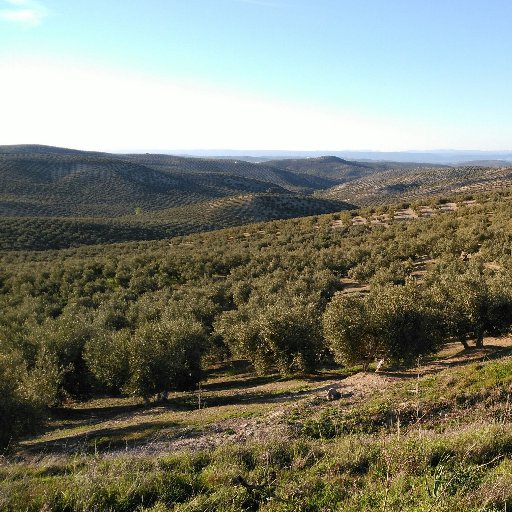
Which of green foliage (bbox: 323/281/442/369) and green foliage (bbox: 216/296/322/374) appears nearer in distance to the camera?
green foliage (bbox: 323/281/442/369)

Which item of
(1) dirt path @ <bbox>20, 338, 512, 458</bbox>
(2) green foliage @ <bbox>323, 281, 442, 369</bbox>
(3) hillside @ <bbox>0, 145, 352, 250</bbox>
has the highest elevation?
(3) hillside @ <bbox>0, 145, 352, 250</bbox>

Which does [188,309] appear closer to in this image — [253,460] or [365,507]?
[253,460]

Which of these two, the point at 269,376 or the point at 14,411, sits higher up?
the point at 14,411

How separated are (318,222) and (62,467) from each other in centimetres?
5912

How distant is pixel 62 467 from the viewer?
10.4 metres

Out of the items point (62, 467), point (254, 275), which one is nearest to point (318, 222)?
point (254, 275)

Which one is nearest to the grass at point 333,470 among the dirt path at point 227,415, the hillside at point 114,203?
the dirt path at point 227,415

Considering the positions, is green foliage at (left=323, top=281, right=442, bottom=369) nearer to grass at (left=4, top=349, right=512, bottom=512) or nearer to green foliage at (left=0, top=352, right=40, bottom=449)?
grass at (left=4, top=349, right=512, bottom=512)

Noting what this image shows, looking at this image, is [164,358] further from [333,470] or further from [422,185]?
[422,185]

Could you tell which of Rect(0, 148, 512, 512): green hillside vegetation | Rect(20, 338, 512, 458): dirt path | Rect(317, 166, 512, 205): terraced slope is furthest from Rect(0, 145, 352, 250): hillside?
Rect(20, 338, 512, 458): dirt path

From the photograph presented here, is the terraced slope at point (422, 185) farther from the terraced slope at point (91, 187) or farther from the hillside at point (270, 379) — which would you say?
the hillside at point (270, 379)

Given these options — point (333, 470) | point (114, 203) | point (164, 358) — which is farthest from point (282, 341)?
point (114, 203)

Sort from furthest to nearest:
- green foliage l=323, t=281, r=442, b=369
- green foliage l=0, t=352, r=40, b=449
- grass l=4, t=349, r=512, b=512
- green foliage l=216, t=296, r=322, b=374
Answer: green foliage l=216, t=296, r=322, b=374 < green foliage l=323, t=281, r=442, b=369 < green foliage l=0, t=352, r=40, b=449 < grass l=4, t=349, r=512, b=512

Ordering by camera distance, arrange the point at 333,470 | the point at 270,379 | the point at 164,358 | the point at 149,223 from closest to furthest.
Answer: the point at 333,470
the point at 164,358
the point at 270,379
the point at 149,223
